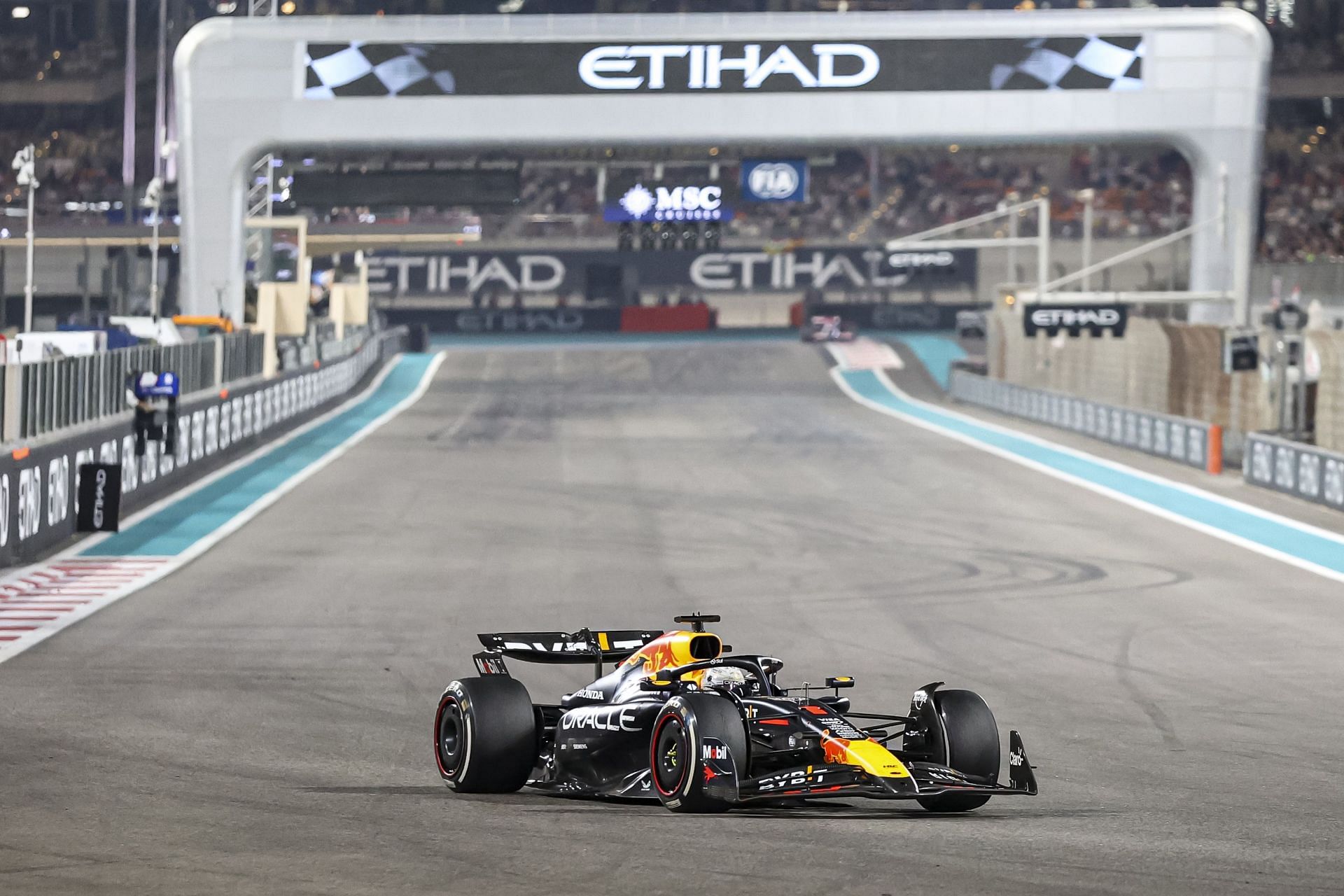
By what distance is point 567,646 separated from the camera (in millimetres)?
10875

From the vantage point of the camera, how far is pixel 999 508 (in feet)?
93.5

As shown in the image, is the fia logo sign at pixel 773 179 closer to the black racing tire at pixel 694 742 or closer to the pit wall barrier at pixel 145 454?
the pit wall barrier at pixel 145 454

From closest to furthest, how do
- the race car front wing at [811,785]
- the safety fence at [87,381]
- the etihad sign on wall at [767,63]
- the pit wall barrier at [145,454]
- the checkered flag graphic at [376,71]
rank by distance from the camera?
the race car front wing at [811,785] → the pit wall barrier at [145,454] → the safety fence at [87,381] → the etihad sign on wall at [767,63] → the checkered flag graphic at [376,71]

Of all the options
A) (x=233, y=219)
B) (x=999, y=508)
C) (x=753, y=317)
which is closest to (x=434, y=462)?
(x=233, y=219)

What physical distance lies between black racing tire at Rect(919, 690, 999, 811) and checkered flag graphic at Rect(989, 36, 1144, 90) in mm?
29674

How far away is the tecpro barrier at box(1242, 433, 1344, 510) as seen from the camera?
94.6ft

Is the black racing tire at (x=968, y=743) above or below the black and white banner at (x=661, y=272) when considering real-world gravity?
below

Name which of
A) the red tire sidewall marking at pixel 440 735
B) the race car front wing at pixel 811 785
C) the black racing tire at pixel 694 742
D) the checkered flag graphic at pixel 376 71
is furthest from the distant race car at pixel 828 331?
the race car front wing at pixel 811 785

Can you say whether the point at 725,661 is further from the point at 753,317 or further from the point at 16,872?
the point at 753,317

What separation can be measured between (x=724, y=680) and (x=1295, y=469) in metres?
22.9

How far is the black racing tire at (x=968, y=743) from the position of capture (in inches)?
380

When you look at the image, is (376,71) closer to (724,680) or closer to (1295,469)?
(1295,469)

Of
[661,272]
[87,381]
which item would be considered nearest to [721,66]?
[87,381]

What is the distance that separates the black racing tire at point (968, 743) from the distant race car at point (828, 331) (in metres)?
64.9
